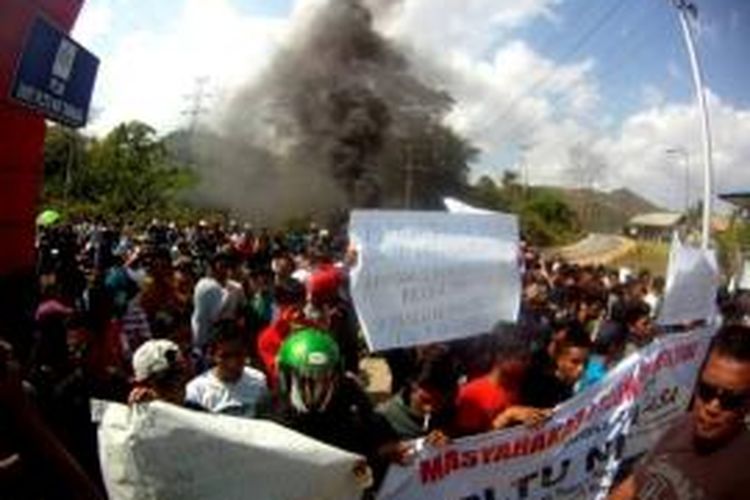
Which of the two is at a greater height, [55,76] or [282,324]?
[55,76]

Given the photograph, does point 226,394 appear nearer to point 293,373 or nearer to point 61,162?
point 293,373

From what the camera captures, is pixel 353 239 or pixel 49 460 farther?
pixel 353 239

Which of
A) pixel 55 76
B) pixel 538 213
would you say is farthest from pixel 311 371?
pixel 538 213

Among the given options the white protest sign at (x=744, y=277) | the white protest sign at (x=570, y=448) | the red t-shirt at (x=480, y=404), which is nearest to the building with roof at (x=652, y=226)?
the white protest sign at (x=744, y=277)

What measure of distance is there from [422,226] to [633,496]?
1460mm

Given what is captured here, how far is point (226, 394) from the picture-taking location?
5613mm

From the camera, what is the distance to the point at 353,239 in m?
4.44

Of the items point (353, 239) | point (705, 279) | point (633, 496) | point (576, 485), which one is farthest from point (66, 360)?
point (705, 279)

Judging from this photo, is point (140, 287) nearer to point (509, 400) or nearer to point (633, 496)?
point (509, 400)

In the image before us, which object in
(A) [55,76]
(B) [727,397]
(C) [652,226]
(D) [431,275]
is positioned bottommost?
(B) [727,397]

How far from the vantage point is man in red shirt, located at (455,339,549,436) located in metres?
5.35

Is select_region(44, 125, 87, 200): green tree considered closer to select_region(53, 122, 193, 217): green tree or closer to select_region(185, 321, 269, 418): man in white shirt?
select_region(53, 122, 193, 217): green tree

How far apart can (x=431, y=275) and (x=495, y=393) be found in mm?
865

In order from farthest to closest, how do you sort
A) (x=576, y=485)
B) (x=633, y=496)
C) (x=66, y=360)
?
(x=66, y=360), (x=576, y=485), (x=633, y=496)
